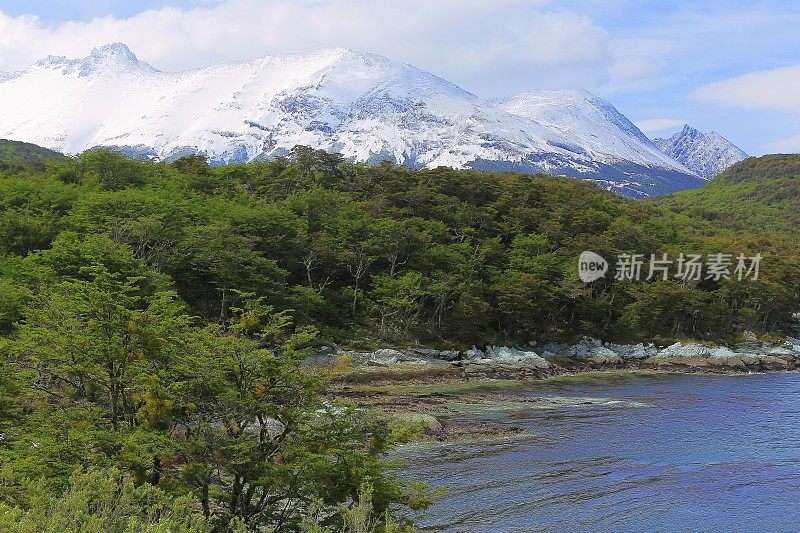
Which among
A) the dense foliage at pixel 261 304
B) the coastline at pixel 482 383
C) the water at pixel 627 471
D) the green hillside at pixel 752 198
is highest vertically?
the green hillside at pixel 752 198

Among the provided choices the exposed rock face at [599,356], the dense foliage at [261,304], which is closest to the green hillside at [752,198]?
the dense foliage at [261,304]

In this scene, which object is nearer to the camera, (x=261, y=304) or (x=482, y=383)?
(x=261, y=304)

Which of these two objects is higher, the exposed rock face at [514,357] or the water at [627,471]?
the water at [627,471]

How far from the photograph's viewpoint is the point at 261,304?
26.0 metres

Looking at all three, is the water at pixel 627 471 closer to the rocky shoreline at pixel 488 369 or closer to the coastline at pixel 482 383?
the coastline at pixel 482 383

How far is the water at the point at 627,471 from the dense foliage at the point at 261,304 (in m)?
4.04

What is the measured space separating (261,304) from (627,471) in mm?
14477

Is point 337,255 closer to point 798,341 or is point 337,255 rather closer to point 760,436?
point 760,436

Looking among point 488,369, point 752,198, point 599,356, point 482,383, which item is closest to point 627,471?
point 482,383

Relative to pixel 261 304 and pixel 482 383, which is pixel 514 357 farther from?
pixel 261 304

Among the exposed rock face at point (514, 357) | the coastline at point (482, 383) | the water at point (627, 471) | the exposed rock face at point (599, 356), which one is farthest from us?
the exposed rock face at point (514, 357)

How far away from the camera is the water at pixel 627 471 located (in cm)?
1573

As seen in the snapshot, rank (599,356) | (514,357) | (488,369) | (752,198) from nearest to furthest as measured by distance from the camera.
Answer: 1. (488,369)
2. (514,357)
3. (599,356)
4. (752,198)

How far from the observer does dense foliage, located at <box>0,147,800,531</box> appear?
29.5ft
